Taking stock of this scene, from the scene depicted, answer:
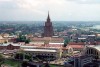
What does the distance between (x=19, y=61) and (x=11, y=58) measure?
7.57 ft

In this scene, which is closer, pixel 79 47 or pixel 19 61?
pixel 19 61

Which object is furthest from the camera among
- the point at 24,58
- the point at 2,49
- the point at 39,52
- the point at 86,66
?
the point at 2,49

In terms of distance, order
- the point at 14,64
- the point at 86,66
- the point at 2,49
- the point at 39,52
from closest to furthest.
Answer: the point at 86,66
the point at 14,64
the point at 39,52
the point at 2,49

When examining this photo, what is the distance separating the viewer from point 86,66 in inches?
1362

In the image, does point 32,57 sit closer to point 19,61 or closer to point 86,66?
point 19,61

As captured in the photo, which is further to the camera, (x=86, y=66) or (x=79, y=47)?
(x=79, y=47)

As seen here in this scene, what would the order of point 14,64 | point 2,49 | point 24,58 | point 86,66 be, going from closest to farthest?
point 86,66 < point 14,64 < point 24,58 < point 2,49

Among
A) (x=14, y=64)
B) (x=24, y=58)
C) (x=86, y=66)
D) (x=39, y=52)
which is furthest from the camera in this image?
(x=39, y=52)

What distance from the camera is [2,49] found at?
49594mm

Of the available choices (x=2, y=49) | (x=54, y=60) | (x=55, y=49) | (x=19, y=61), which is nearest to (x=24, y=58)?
(x=19, y=61)

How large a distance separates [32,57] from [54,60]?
275cm

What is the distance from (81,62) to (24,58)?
7813mm

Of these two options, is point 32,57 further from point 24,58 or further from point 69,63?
point 69,63

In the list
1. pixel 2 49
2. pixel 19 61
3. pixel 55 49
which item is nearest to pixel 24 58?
pixel 19 61
